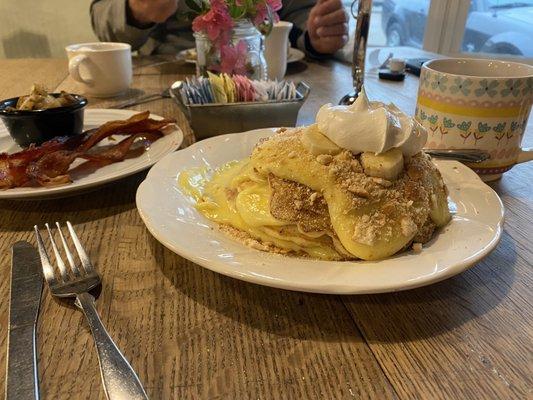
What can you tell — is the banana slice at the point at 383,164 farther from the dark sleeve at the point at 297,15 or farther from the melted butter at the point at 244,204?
the dark sleeve at the point at 297,15

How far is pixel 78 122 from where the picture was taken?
1095mm

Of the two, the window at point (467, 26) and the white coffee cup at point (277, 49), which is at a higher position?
the white coffee cup at point (277, 49)

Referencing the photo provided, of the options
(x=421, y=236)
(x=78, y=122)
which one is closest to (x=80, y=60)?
(x=78, y=122)

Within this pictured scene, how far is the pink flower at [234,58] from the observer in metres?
1.46

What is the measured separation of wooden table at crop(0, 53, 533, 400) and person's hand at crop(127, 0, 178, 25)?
1638 millimetres

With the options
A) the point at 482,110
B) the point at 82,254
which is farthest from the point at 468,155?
the point at 82,254

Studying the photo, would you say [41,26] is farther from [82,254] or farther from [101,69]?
[82,254]

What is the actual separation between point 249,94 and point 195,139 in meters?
0.19

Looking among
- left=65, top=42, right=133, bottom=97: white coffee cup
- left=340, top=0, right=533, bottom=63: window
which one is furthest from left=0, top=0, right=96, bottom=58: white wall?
left=65, top=42, right=133, bottom=97: white coffee cup

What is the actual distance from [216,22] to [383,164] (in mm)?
979

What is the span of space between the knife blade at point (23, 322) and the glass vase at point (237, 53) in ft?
3.17

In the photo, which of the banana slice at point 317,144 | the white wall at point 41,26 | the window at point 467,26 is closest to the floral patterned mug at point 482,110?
the banana slice at point 317,144

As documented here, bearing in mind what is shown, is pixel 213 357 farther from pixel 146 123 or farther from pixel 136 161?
pixel 146 123

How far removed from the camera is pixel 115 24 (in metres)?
2.28
